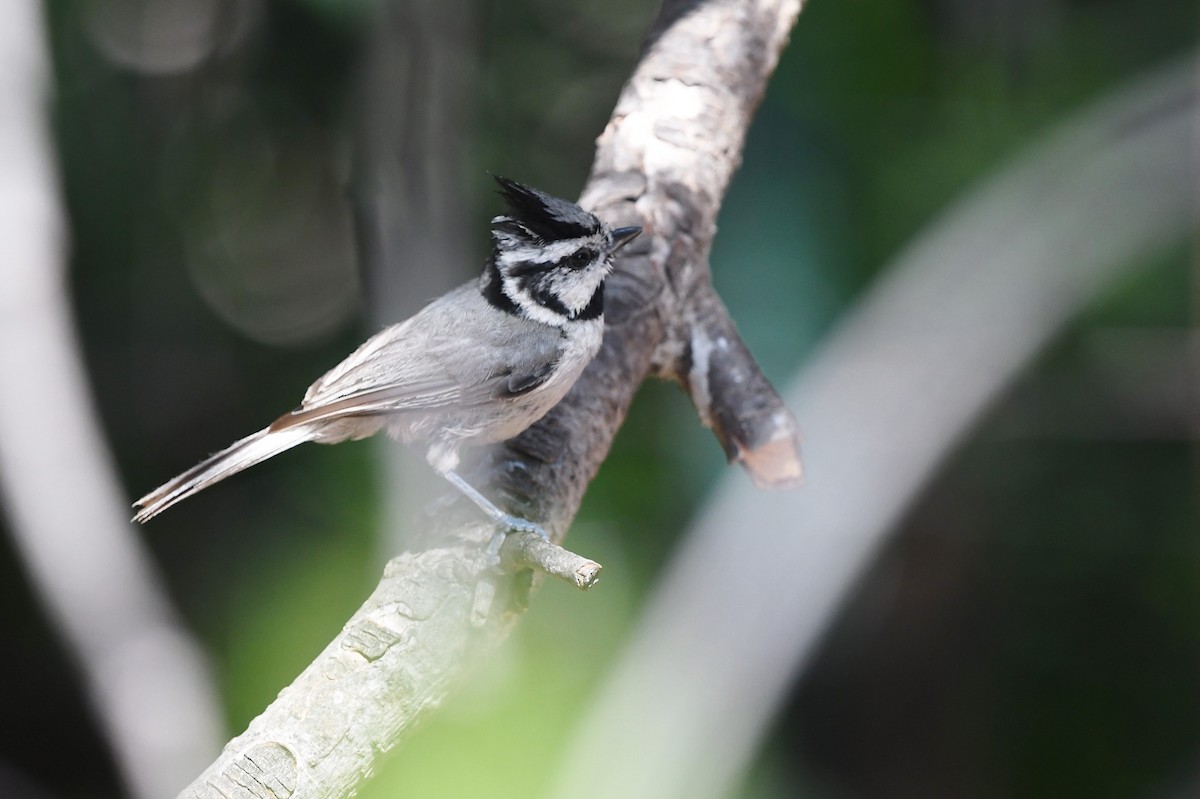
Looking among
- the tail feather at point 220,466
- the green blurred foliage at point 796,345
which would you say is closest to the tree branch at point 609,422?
the tail feather at point 220,466

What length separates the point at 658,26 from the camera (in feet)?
10.4

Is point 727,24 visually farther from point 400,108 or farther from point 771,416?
point 400,108

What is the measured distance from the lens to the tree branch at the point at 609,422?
1.73m

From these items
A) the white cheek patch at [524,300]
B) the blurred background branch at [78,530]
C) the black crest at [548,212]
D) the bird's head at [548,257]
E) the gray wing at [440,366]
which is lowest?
the blurred background branch at [78,530]

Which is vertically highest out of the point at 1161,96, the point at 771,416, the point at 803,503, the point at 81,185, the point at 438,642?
the point at 1161,96

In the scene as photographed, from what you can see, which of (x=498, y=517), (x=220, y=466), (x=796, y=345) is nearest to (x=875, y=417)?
(x=796, y=345)

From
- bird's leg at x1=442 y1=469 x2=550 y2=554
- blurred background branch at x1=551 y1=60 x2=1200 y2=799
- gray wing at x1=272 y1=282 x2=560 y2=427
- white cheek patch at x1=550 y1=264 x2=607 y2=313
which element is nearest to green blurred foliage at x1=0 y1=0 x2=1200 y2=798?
blurred background branch at x1=551 y1=60 x2=1200 y2=799

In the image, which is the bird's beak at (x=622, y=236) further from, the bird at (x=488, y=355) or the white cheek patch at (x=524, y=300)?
the white cheek patch at (x=524, y=300)

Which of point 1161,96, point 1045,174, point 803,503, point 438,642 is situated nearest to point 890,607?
point 803,503

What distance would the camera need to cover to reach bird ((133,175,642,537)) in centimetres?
259

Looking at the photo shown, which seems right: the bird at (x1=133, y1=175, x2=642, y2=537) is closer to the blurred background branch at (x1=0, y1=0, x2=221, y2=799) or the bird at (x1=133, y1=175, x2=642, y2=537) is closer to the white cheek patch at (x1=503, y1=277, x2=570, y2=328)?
the white cheek patch at (x1=503, y1=277, x2=570, y2=328)

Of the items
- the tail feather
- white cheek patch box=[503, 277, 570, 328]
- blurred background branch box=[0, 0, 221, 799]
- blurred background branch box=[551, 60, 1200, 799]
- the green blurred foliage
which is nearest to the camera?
the tail feather

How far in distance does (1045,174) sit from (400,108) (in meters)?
2.88

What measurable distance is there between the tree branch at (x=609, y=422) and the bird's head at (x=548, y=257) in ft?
0.29
